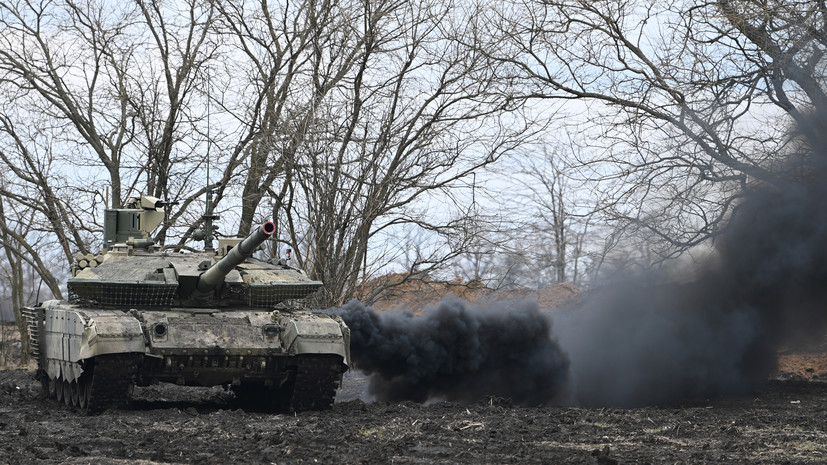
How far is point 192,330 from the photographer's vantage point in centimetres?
1234

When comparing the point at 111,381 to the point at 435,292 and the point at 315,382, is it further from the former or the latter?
the point at 435,292

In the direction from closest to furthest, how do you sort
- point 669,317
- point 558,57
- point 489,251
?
point 669,317 → point 558,57 → point 489,251

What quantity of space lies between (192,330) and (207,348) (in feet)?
1.19

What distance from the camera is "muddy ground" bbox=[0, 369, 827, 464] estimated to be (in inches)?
329

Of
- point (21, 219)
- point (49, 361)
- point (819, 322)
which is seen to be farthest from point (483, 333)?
point (21, 219)

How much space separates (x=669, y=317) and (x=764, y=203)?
2.32 meters

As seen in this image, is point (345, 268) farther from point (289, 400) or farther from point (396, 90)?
point (289, 400)

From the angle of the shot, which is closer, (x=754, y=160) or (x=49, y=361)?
(x=49, y=361)

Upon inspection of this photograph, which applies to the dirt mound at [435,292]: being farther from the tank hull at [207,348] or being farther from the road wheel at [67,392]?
the road wheel at [67,392]

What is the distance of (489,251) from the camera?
67.1ft

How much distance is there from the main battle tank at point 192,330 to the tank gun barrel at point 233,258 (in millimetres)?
18

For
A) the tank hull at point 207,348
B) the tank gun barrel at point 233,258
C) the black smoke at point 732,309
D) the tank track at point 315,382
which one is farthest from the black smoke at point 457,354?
the tank gun barrel at point 233,258

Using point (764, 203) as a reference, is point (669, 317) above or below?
below

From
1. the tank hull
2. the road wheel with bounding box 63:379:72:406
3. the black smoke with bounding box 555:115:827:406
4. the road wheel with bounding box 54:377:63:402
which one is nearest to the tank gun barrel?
the tank hull
